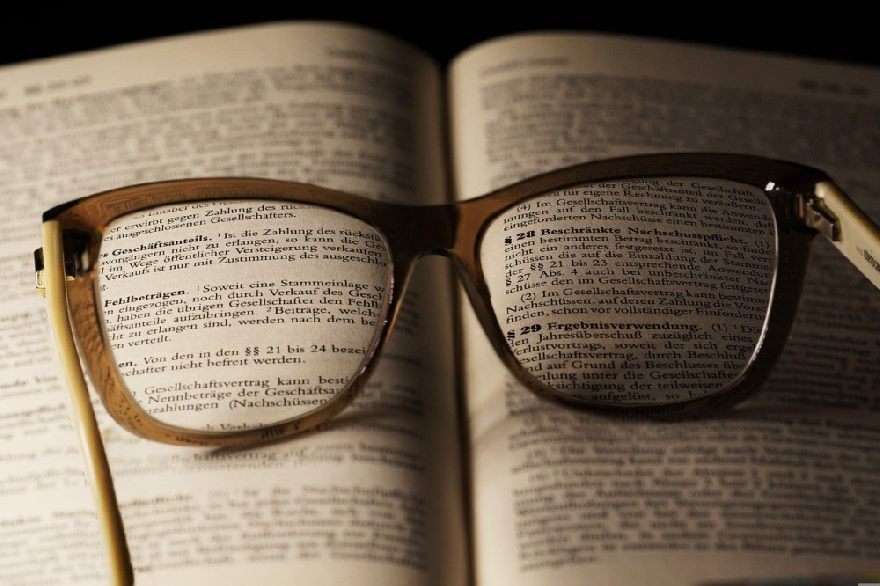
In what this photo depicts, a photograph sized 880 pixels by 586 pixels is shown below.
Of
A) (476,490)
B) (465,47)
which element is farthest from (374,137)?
(476,490)

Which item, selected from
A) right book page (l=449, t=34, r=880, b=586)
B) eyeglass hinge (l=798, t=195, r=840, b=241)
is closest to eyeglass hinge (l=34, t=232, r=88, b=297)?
right book page (l=449, t=34, r=880, b=586)

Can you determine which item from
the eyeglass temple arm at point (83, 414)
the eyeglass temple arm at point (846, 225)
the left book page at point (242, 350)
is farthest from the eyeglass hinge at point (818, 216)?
the eyeglass temple arm at point (83, 414)

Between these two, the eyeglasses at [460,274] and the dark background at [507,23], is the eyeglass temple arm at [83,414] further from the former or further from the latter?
the dark background at [507,23]

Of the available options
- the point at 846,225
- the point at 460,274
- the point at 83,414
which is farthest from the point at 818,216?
the point at 83,414

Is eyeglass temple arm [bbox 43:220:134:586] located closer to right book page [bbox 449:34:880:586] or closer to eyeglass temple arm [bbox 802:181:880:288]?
right book page [bbox 449:34:880:586]

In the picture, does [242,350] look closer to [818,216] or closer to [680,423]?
[680,423]

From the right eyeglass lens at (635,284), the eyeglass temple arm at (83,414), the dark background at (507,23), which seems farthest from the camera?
the dark background at (507,23)
